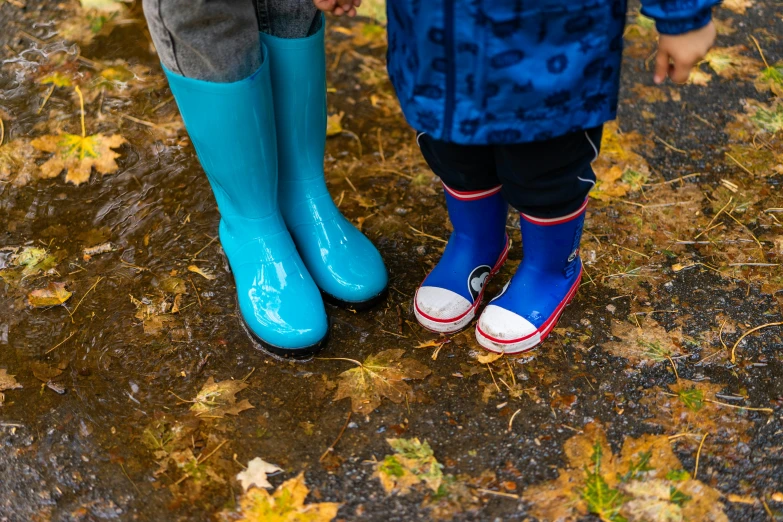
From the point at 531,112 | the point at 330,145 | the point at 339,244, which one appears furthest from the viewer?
the point at 330,145

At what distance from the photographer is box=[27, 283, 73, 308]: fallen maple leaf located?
1.54m

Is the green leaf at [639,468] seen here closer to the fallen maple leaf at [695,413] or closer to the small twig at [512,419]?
the fallen maple leaf at [695,413]

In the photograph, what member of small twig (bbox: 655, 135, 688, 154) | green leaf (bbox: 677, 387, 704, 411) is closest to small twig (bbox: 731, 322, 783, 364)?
green leaf (bbox: 677, 387, 704, 411)

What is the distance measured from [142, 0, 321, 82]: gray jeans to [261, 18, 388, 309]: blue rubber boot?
0.14m

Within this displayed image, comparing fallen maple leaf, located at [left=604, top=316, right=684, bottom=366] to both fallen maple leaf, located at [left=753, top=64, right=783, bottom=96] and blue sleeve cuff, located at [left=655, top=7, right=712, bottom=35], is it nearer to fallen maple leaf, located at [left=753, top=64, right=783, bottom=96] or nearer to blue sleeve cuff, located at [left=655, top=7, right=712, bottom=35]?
blue sleeve cuff, located at [left=655, top=7, right=712, bottom=35]

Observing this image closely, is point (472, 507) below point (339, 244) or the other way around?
below

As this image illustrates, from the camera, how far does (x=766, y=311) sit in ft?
4.83

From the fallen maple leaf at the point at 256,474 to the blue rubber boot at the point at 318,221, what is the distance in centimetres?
38

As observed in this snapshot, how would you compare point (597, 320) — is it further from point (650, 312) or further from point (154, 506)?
point (154, 506)

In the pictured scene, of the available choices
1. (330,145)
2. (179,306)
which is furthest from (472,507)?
(330,145)

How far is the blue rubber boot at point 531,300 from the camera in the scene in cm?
137

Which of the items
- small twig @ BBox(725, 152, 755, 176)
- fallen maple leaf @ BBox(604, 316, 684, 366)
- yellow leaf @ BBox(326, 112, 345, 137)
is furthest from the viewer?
yellow leaf @ BBox(326, 112, 345, 137)

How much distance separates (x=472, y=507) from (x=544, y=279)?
468mm

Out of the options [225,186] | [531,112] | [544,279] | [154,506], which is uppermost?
[531,112]
